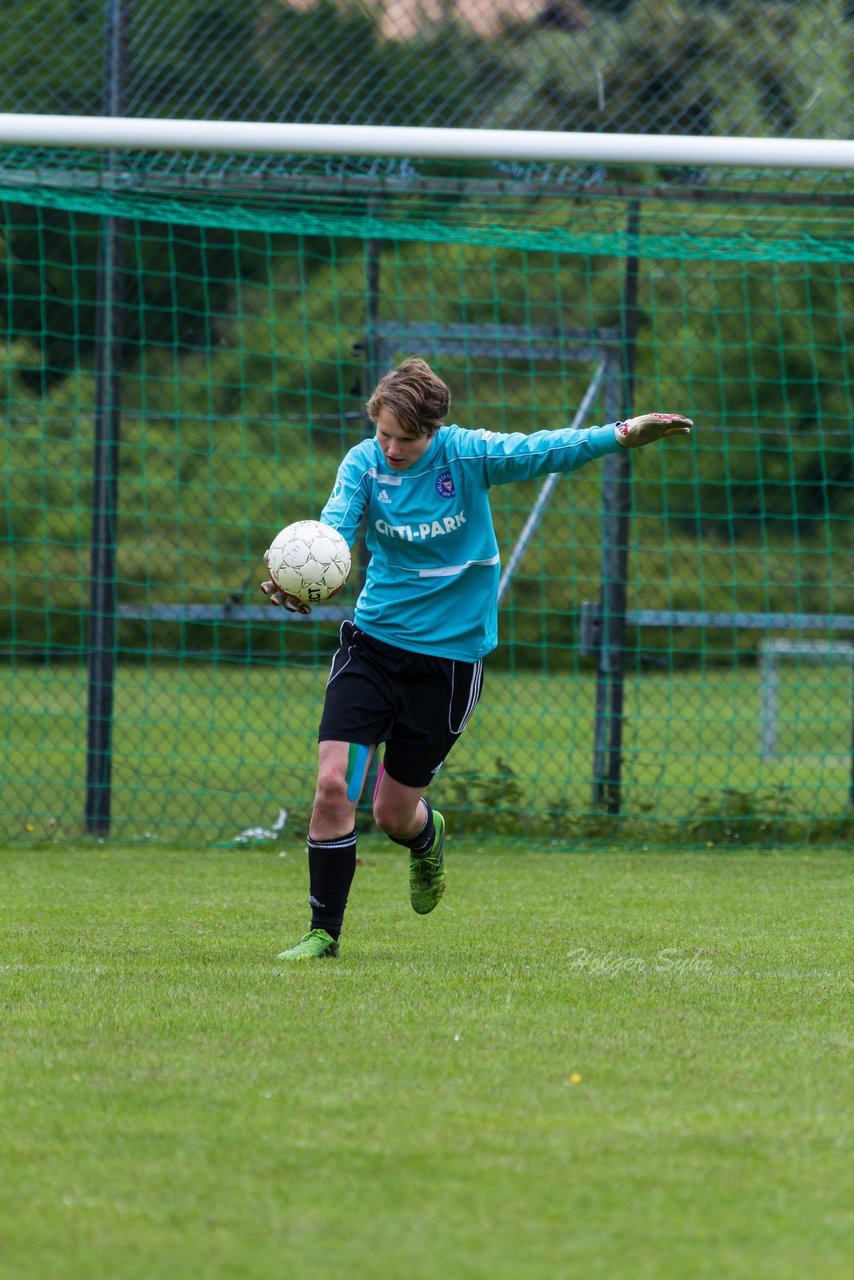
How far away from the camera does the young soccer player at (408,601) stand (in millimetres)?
4816

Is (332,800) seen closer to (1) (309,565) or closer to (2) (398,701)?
(2) (398,701)

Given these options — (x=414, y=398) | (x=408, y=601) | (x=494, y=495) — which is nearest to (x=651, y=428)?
(x=414, y=398)

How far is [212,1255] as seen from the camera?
96.0 inches

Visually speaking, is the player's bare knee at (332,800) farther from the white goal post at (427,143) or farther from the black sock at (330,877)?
the white goal post at (427,143)

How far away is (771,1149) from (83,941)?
2807 mm

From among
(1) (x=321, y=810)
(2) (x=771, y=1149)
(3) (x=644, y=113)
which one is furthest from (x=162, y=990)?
(3) (x=644, y=113)

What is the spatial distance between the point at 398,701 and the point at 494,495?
9004mm

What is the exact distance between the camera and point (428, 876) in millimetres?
5383

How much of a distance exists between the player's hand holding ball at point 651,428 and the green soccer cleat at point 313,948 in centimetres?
174

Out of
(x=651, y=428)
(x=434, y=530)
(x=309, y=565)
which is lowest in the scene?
(x=309, y=565)

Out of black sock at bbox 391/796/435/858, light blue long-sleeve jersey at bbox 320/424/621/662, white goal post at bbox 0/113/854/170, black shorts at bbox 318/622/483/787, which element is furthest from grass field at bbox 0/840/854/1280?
white goal post at bbox 0/113/854/170

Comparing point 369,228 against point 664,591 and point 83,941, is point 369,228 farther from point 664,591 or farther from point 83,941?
point 664,591

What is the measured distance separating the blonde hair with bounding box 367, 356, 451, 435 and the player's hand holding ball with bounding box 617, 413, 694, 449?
1.89 feet

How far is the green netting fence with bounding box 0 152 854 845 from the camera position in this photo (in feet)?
26.7
